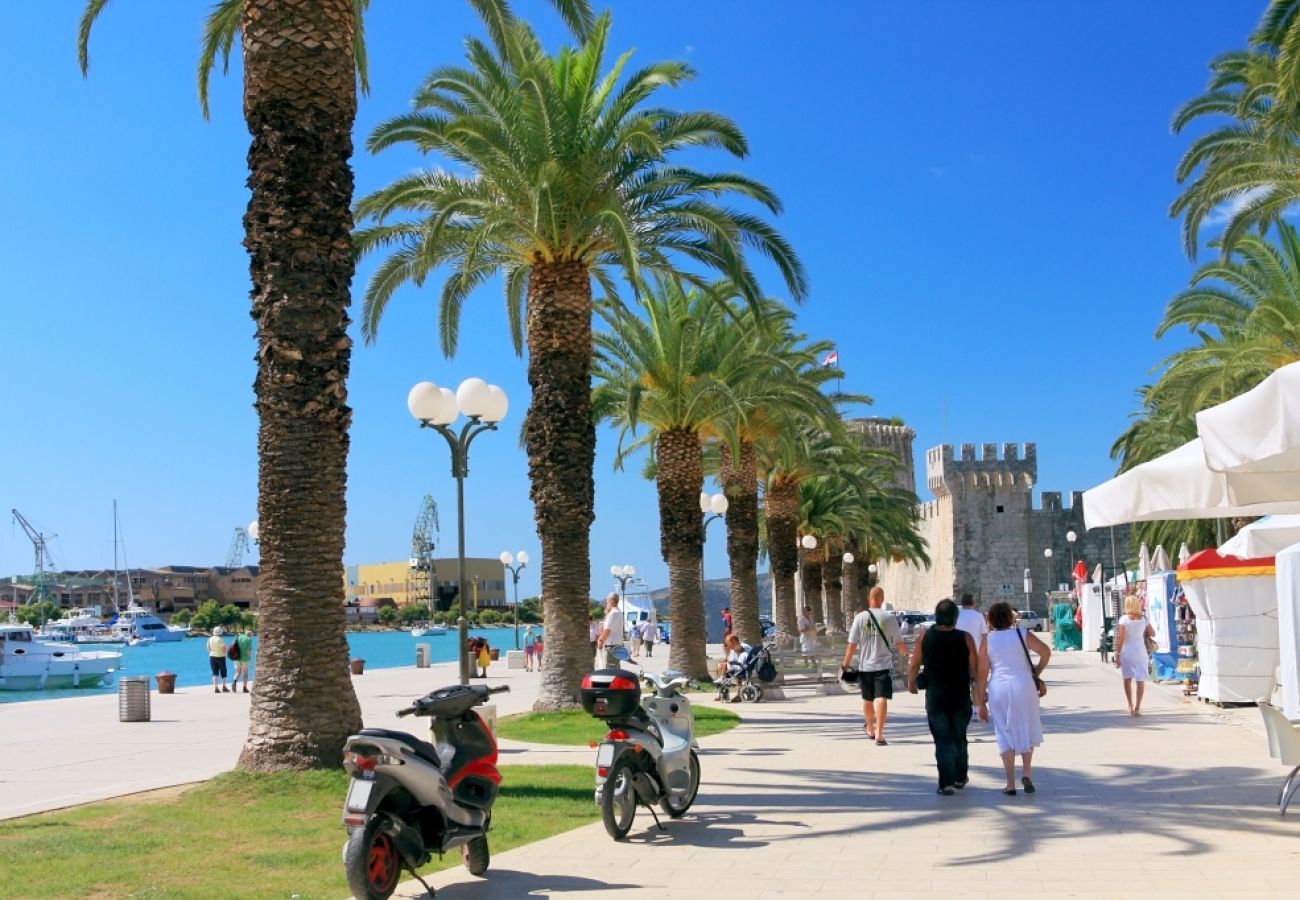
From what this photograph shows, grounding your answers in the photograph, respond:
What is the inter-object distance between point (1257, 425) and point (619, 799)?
4.38 metres

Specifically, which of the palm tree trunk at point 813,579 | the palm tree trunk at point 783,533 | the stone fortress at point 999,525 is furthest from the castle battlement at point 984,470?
the palm tree trunk at point 783,533

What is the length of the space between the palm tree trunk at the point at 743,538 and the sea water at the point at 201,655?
8.79m

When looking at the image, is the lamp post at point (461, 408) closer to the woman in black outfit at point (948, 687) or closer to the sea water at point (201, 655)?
the sea water at point (201, 655)

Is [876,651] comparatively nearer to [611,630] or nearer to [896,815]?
[896,815]

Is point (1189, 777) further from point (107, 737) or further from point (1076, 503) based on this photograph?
point (1076, 503)

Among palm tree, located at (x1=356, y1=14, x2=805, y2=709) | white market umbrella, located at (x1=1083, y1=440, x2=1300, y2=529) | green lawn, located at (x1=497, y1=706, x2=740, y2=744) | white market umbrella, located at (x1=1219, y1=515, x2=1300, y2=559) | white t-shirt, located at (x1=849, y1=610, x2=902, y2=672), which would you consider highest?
palm tree, located at (x1=356, y1=14, x2=805, y2=709)

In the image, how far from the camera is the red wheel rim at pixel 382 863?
19.9 feet

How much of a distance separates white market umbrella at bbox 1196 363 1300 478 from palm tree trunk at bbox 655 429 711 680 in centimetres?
1544

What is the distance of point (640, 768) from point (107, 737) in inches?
425

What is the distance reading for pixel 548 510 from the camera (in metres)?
16.4

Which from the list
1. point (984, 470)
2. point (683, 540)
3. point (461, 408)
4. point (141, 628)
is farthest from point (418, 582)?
point (461, 408)

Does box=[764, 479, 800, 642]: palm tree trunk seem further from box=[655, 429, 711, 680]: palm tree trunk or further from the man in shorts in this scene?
the man in shorts

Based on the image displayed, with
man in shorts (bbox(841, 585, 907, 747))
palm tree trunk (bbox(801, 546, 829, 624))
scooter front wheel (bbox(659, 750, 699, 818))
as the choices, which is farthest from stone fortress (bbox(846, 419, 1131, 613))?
scooter front wheel (bbox(659, 750, 699, 818))

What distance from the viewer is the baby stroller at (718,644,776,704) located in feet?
65.8
